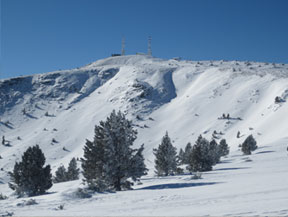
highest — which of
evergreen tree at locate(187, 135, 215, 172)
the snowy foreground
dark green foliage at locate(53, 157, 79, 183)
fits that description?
the snowy foreground

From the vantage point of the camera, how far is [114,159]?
866 inches

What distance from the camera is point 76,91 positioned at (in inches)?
4633

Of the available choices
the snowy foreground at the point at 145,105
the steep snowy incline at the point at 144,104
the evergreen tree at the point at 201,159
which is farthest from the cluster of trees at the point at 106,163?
the steep snowy incline at the point at 144,104

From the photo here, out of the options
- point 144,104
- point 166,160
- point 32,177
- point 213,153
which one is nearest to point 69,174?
point 166,160

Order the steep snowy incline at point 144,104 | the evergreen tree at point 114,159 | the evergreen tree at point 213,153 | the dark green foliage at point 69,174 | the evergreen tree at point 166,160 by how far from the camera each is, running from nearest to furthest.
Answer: the evergreen tree at point 114,159 → the evergreen tree at point 166,160 → the evergreen tree at point 213,153 → the dark green foliage at point 69,174 → the steep snowy incline at point 144,104

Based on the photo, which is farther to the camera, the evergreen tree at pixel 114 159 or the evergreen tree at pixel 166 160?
the evergreen tree at pixel 166 160

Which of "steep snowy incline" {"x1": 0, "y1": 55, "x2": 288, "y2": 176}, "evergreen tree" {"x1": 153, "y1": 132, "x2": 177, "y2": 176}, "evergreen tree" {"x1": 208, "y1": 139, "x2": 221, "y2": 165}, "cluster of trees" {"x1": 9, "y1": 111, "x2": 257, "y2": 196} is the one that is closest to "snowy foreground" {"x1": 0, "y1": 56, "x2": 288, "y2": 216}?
"steep snowy incline" {"x1": 0, "y1": 55, "x2": 288, "y2": 176}

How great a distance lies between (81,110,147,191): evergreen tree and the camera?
21672mm

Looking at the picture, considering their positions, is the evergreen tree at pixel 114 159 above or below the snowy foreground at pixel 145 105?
below

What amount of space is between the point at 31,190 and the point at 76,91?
9661 cm

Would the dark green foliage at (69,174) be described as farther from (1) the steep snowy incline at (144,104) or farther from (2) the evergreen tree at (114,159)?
(2) the evergreen tree at (114,159)

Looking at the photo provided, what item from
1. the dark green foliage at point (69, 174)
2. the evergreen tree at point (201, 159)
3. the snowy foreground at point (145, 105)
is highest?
the snowy foreground at point (145, 105)

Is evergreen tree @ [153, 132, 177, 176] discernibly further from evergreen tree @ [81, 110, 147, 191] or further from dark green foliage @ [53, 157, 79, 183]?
dark green foliage @ [53, 157, 79, 183]

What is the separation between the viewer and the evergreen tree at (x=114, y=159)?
21672 mm
